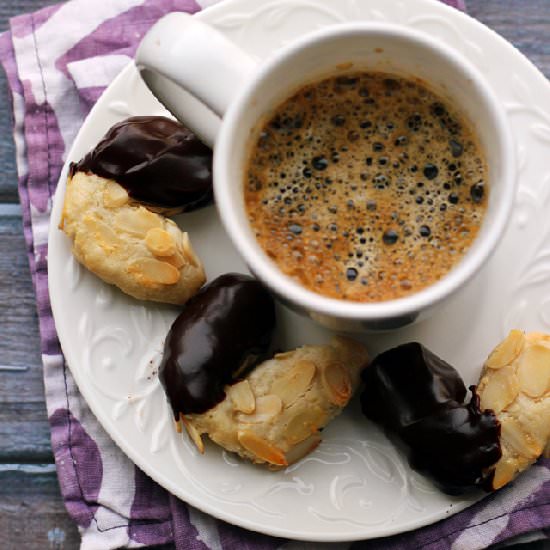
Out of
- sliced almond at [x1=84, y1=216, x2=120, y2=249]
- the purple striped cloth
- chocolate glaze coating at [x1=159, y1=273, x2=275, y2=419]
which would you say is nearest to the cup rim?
chocolate glaze coating at [x1=159, y1=273, x2=275, y2=419]

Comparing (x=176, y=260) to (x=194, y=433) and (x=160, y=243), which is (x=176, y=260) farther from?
(x=194, y=433)

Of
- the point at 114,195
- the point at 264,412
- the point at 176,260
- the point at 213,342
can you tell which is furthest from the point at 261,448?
the point at 114,195

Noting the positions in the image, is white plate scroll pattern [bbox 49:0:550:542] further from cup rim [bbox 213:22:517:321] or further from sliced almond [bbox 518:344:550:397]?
cup rim [bbox 213:22:517:321]

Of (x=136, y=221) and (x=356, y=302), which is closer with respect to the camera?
(x=356, y=302)

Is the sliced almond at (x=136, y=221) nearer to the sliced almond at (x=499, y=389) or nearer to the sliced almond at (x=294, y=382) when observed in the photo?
the sliced almond at (x=294, y=382)

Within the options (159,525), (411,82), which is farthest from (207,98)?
(159,525)

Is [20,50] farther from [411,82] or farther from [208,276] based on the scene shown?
[411,82]
